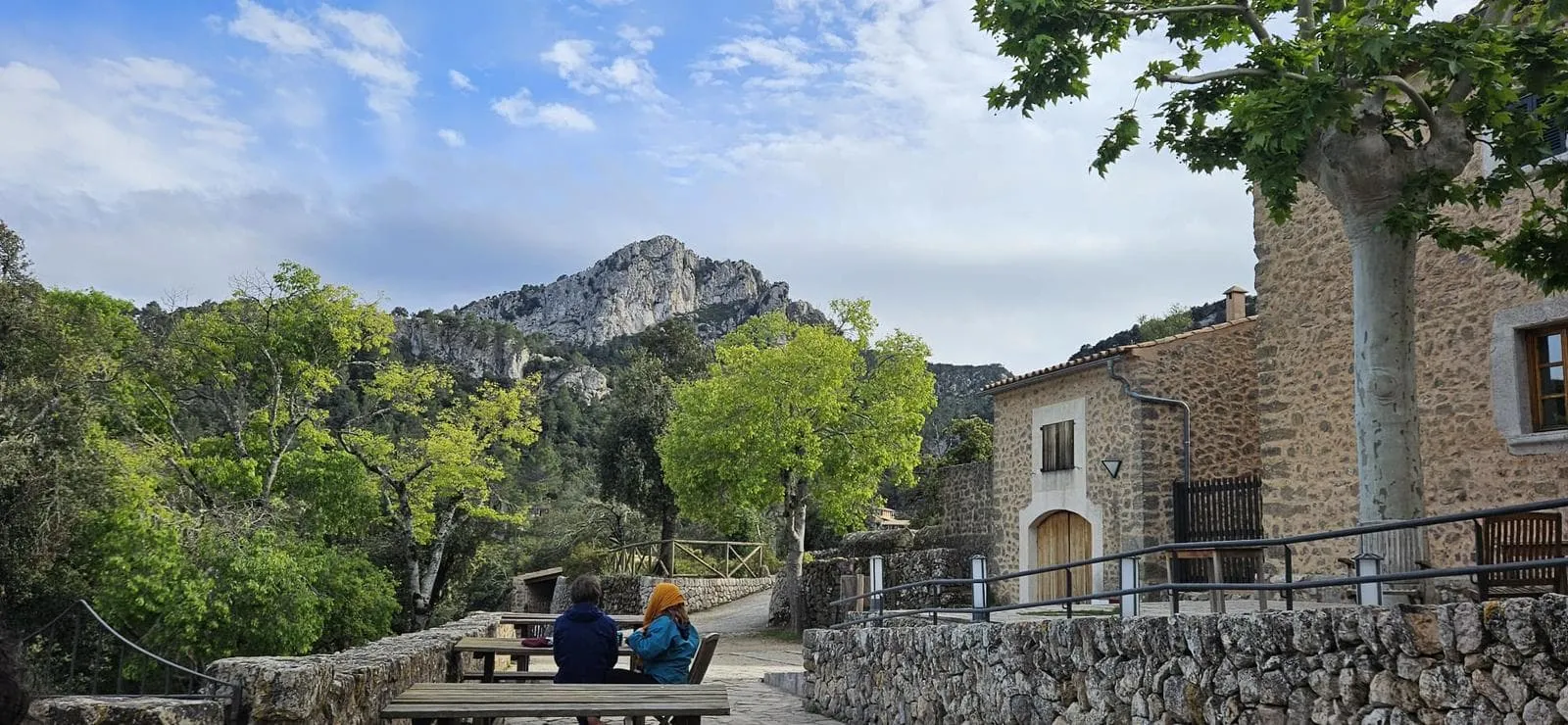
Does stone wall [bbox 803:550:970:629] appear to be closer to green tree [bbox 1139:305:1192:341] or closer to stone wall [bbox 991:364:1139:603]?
stone wall [bbox 991:364:1139:603]

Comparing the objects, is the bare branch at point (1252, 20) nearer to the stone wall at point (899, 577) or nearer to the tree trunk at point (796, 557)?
the stone wall at point (899, 577)

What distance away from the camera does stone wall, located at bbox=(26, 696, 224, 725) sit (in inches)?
154

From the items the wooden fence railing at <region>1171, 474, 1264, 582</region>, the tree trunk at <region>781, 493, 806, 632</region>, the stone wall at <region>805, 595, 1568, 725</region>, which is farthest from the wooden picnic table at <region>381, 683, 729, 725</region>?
the tree trunk at <region>781, 493, 806, 632</region>

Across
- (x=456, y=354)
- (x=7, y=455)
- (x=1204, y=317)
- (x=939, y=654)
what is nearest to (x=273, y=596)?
(x=7, y=455)

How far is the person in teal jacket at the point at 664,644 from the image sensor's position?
6.95 metres

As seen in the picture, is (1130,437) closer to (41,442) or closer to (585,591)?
(585,591)

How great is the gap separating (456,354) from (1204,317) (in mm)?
61315

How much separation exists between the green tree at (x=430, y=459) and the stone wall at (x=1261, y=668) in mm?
19818

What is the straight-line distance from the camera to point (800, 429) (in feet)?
73.2

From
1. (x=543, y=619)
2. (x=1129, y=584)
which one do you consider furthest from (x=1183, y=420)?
(x=1129, y=584)

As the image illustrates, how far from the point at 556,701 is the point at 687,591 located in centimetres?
2534

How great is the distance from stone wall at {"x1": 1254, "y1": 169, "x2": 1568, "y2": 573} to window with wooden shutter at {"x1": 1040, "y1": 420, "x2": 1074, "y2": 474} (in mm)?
5389

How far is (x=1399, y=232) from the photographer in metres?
7.21

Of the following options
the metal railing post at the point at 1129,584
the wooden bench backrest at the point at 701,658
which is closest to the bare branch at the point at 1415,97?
the metal railing post at the point at 1129,584
